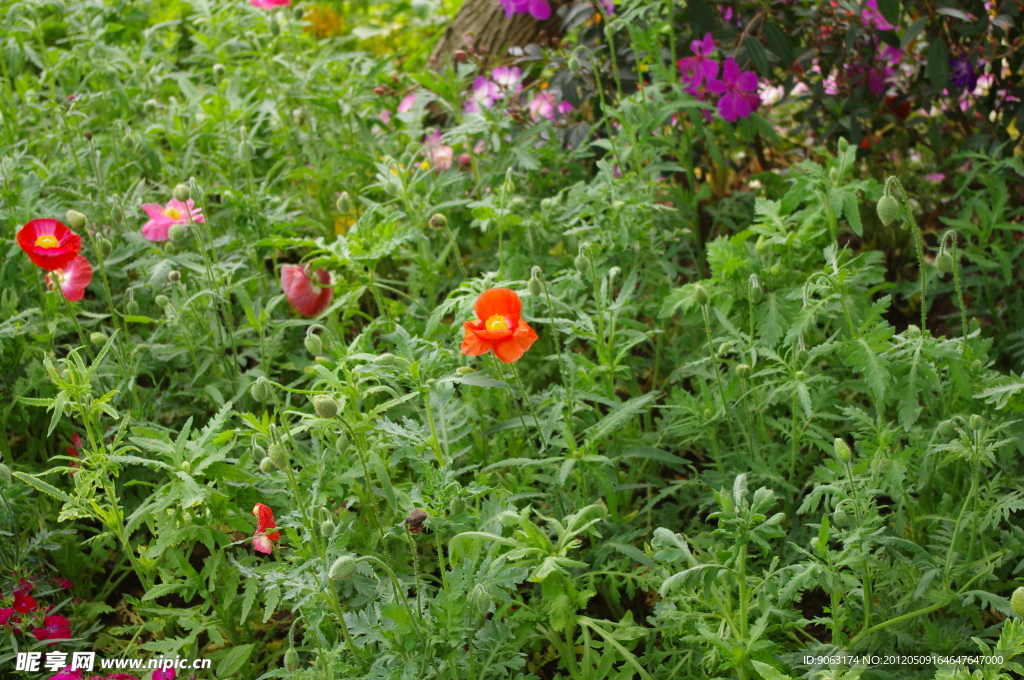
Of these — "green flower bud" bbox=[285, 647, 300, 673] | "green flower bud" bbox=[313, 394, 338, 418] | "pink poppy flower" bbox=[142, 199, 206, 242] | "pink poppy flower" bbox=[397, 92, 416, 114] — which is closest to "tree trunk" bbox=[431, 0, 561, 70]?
"pink poppy flower" bbox=[397, 92, 416, 114]

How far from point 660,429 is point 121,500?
4.71ft

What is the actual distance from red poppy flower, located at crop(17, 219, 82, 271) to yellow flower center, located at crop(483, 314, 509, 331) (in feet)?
3.54

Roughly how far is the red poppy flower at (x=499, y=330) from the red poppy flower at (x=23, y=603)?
1.19 meters

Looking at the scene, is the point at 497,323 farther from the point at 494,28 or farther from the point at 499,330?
the point at 494,28

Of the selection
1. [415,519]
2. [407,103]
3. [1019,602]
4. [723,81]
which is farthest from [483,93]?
[1019,602]

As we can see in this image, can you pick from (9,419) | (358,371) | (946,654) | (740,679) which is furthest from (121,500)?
(946,654)

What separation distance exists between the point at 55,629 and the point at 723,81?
2.40 m

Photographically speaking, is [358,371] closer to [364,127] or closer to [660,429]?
[660,429]

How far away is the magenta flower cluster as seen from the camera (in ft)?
9.13

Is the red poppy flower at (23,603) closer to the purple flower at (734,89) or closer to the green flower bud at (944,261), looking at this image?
the green flower bud at (944,261)

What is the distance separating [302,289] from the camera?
252 centimetres

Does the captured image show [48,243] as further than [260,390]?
Yes

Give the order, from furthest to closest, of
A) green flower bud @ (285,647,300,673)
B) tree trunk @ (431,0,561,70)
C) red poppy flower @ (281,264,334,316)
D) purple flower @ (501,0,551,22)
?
tree trunk @ (431,0,561,70)
purple flower @ (501,0,551,22)
red poppy flower @ (281,264,334,316)
green flower bud @ (285,647,300,673)

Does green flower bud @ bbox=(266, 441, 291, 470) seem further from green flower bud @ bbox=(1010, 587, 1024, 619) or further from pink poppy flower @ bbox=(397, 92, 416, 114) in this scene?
pink poppy flower @ bbox=(397, 92, 416, 114)
